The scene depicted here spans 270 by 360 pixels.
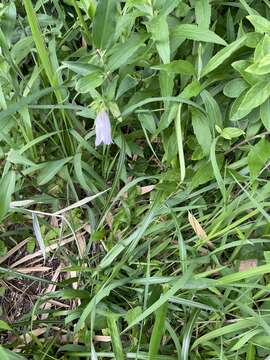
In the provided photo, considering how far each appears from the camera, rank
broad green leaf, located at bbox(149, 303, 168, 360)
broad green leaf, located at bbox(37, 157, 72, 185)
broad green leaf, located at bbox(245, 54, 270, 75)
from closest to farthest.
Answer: broad green leaf, located at bbox(245, 54, 270, 75), broad green leaf, located at bbox(149, 303, 168, 360), broad green leaf, located at bbox(37, 157, 72, 185)

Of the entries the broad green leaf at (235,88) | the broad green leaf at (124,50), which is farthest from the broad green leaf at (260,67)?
the broad green leaf at (124,50)

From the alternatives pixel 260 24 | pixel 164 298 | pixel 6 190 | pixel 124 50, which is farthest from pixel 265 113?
pixel 6 190

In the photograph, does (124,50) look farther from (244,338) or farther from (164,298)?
(244,338)

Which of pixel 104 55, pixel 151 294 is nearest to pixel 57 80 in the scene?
pixel 104 55

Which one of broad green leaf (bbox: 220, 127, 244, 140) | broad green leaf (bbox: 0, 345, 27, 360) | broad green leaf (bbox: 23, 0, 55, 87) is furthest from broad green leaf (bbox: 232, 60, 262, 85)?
broad green leaf (bbox: 0, 345, 27, 360)

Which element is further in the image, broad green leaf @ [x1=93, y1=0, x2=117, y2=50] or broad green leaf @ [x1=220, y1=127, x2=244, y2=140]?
broad green leaf @ [x1=220, y1=127, x2=244, y2=140]

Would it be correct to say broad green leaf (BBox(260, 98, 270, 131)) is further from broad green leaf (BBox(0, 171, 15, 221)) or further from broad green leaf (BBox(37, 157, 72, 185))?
broad green leaf (BBox(0, 171, 15, 221))
